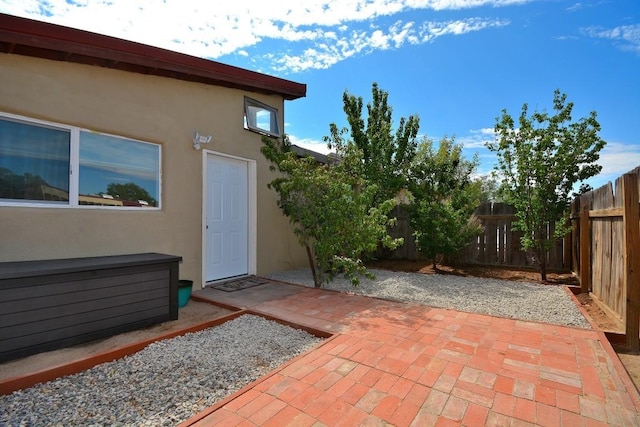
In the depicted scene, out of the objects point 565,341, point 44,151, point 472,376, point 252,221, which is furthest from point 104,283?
point 565,341

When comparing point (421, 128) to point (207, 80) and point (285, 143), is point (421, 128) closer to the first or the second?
point (285, 143)

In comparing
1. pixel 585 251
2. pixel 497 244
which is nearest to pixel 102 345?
pixel 585 251

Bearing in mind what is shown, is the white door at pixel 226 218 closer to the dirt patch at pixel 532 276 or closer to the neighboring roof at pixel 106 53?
the neighboring roof at pixel 106 53

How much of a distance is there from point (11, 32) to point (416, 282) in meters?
6.65

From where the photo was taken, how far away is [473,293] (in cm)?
521

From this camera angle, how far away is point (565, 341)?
123 inches

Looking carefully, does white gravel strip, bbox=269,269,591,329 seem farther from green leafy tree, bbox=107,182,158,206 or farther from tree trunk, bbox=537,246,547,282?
green leafy tree, bbox=107,182,158,206

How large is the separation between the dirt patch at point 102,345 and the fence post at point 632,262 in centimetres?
463

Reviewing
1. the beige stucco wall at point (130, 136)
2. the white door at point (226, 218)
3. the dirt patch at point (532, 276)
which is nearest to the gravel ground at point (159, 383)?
the beige stucco wall at point (130, 136)

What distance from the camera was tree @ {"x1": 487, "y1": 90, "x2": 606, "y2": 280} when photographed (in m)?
6.06

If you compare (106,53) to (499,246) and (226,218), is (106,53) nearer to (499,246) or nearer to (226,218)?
(226,218)

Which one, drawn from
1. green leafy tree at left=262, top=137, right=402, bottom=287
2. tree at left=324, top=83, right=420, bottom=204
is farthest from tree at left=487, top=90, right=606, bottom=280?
green leafy tree at left=262, top=137, right=402, bottom=287

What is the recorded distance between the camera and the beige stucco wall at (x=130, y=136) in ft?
10.8

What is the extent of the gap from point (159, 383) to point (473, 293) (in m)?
4.83
